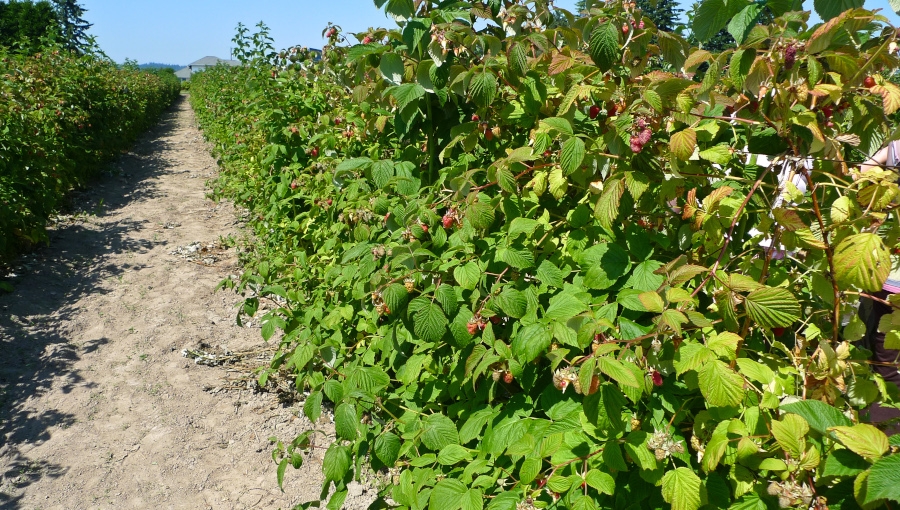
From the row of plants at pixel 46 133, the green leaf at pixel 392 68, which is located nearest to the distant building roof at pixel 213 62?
the row of plants at pixel 46 133

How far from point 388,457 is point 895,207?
134 cm

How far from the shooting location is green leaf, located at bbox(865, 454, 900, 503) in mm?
724

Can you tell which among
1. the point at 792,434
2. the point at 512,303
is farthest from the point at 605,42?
the point at 792,434

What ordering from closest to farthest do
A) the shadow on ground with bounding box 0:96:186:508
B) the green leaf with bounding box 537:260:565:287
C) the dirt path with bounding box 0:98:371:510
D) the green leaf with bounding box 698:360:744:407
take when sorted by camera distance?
1. the green leaf with bounding box 698:360:744:407
2. the green leaf with bounding box 537:260:565:287
3. the dirt path with bounding box 0:98:371:510
4. the shadow on ground with bounding box 0:96:186:508

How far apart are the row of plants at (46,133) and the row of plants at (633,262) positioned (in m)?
4.93

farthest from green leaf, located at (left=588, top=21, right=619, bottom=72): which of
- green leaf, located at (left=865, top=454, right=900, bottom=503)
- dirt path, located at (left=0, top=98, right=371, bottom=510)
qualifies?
dirt path, located at (left=0, top=98, right=371, bottom=510)

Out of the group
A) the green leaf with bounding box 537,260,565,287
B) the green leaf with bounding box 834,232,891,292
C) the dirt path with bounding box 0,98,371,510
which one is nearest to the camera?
the green leaf with bounding box 834,232,891,292

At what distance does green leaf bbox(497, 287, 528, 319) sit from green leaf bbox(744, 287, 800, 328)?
0.53 m

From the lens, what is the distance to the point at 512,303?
139 cm

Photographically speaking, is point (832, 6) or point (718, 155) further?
point (718, 155)

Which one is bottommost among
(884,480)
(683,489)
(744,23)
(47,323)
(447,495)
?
(47,323)

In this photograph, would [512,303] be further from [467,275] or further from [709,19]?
[709,19]

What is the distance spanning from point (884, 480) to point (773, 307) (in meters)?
0.31

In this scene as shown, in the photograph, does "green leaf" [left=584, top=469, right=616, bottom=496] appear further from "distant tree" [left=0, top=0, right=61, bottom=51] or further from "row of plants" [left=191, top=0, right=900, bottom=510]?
"distant tree" [left=0, top=0, right=61, bottom=51]
